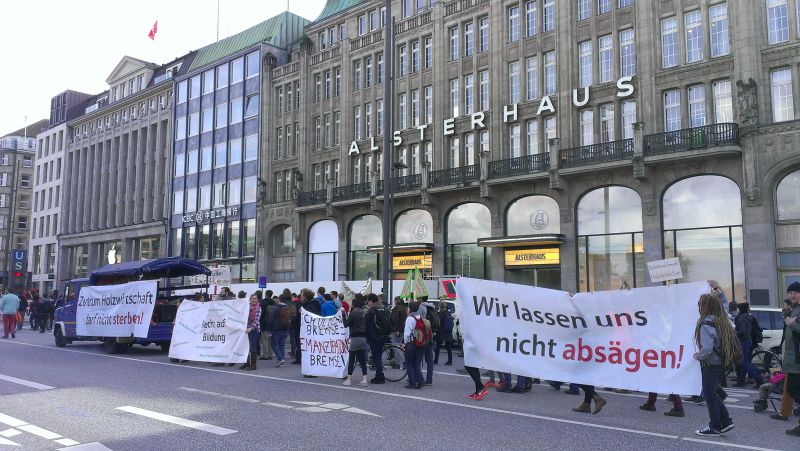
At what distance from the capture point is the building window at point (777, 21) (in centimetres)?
2583

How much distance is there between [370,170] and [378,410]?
31200 mm

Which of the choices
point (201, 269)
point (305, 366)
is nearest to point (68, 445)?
point (305, 366)

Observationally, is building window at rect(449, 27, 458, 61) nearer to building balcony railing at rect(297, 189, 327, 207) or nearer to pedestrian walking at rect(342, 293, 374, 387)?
building balcony railing at rect(297, 189, 327, 207)

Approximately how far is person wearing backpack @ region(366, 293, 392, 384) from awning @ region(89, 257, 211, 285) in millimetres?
9985

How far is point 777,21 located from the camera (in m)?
26.0

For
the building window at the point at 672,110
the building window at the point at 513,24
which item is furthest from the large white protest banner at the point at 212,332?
the building window at the point at 513,24

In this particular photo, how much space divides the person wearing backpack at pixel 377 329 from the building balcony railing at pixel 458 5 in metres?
26.5

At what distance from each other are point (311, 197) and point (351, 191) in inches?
Answer: 136

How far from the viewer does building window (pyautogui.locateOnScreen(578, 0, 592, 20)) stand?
103 feet

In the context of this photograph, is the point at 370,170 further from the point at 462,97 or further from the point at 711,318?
the point at 711,318

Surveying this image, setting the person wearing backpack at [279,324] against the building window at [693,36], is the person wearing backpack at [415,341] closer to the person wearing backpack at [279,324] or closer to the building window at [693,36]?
the person wearing backpack at [279,324]

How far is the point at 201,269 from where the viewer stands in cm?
2177

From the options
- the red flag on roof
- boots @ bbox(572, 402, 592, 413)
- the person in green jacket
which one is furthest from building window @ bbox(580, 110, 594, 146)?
the red flag on roof

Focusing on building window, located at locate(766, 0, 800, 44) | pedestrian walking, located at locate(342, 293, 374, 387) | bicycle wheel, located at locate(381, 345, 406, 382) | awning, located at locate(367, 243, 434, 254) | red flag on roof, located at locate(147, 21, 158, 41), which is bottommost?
bicycle wheel, located at locate(381, 345, 406, 382)
